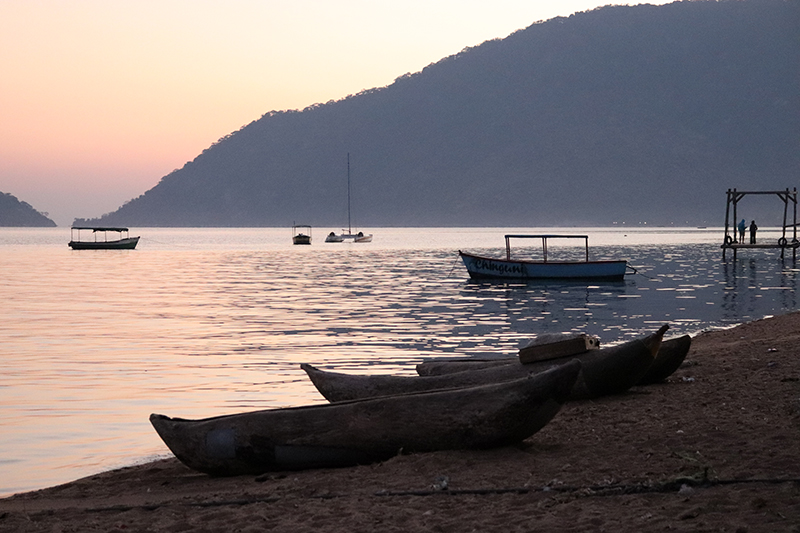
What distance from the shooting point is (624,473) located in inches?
349

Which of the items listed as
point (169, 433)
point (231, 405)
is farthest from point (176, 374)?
point (169, 433)

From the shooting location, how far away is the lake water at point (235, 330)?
14141 millimetres

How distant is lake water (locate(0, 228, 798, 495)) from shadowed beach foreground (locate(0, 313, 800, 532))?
2.48 metres

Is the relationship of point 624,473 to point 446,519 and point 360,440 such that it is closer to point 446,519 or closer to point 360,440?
point 446,519

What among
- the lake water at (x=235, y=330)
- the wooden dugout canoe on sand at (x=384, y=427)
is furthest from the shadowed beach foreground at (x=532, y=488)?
the lake water at (x=235, y=330)

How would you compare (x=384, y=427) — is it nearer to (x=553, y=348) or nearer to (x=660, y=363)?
(x=553, y=348)

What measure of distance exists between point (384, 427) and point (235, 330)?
17630 mm

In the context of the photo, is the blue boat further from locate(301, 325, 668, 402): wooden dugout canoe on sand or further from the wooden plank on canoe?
the wooden plank on canoe

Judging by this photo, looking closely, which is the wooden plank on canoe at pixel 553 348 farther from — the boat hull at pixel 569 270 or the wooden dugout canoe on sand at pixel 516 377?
the boat hull at pixel 569 270

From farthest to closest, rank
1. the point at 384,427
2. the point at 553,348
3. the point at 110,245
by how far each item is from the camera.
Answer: the point at 110,245 < the point at 553,348 < the point at 384,427

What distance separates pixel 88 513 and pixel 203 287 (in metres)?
39.0

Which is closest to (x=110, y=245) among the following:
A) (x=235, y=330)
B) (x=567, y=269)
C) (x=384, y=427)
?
(x=567, y=269)

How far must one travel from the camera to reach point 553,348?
12.0 m

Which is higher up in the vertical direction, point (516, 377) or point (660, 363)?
point (516, 377)
